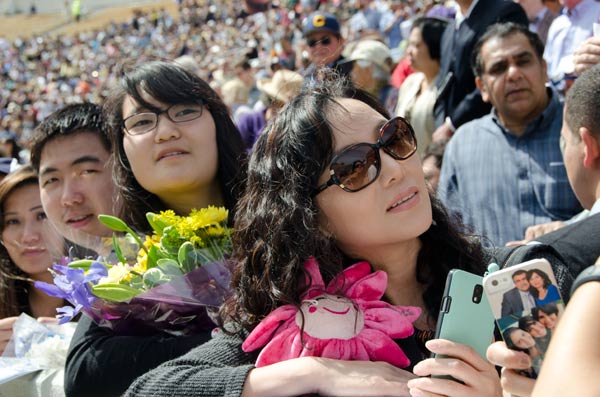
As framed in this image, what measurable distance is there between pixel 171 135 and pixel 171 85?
202 millimetres

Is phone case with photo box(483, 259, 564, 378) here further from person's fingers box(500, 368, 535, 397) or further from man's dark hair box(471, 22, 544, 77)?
man's dark hair box(471, 22, 544, 77)

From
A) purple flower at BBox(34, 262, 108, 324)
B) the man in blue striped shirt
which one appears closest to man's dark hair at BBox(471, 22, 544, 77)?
the man in blue striped shirt

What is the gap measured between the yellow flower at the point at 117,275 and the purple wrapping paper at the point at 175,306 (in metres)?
0.07

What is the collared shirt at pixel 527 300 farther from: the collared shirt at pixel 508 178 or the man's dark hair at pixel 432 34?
the man's dark hair at pixel 432 34

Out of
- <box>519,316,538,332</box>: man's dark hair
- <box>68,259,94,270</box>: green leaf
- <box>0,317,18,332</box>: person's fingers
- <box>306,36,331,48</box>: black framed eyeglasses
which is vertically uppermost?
<box>306,36,331,48</box>: black framed eyeglasses

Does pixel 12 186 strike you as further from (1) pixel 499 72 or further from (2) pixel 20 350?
(1) pixel 499 72

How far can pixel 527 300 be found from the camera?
122cm

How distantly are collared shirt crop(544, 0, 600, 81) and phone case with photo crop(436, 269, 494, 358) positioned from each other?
10.4 ft

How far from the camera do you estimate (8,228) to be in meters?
3.50

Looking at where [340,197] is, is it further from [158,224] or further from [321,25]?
[321,25]

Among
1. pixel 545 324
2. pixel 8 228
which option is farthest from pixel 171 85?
pixel 545 324

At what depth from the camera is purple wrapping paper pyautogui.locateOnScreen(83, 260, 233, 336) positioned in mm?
2176

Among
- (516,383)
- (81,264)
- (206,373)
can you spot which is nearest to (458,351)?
(516,383)

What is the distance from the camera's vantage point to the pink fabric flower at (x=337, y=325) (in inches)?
68.9
